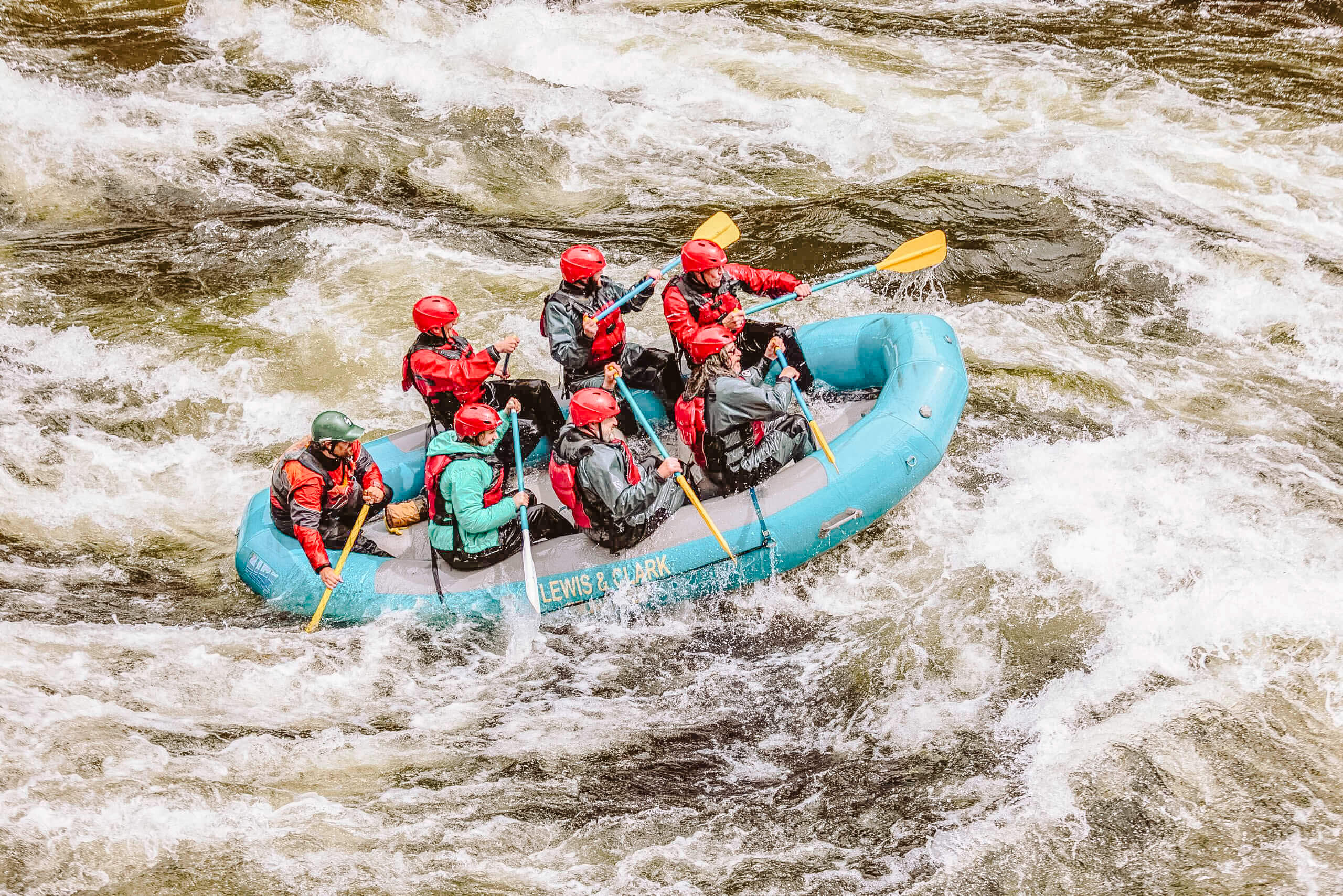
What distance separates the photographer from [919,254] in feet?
24.2

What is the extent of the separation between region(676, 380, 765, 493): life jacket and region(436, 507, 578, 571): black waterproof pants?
83 cm

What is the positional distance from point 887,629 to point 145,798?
3733mm

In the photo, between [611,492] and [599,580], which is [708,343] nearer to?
[611,492]

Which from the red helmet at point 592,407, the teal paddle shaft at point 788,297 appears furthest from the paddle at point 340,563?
the teal paddle shaft at point 788,297

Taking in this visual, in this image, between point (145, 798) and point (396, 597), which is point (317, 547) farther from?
point (145, 798)

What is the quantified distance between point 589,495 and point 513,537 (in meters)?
0.56

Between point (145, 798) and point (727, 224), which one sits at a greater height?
point (727, 224)

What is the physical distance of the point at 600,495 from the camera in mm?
5535

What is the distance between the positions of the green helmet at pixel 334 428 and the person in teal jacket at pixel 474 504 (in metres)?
0.41

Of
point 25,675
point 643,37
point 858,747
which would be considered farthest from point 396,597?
point 643,37

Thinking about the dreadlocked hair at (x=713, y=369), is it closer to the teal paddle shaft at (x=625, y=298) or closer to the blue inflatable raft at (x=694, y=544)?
the blue inflatable raft at (x=694, y=544)

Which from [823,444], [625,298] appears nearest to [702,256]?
[625,298]

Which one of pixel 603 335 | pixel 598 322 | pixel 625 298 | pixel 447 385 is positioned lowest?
pixel 447 385

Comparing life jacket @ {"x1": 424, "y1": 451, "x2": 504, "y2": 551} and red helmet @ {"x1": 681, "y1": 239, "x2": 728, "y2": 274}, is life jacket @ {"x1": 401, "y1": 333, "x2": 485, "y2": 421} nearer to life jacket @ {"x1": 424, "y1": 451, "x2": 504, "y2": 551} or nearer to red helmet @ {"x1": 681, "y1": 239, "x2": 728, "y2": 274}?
life jacket @ {"x1": 424, "y1": 451, "x2": 504, "y2": 551}
